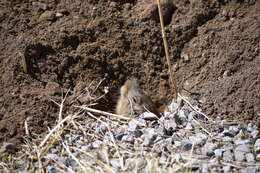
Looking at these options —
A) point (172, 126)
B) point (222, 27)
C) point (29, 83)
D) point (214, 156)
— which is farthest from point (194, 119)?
point (29, 83)

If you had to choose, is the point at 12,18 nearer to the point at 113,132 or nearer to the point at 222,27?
the point at 113,132

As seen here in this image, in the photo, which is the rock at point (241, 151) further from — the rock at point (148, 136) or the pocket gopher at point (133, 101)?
the pocket gopher at point (133, 101)

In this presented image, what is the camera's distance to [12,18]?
4766mm

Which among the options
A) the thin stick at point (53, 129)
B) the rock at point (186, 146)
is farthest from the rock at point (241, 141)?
the thin stick at point (53, 129)

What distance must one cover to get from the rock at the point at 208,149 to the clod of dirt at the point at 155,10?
70.4 inches

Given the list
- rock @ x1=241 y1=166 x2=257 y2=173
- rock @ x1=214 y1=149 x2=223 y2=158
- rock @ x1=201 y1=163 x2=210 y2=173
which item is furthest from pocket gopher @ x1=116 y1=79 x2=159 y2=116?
rock @ x1=241 y1=166 x2=257 y2=173

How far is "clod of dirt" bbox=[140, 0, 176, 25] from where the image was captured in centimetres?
504

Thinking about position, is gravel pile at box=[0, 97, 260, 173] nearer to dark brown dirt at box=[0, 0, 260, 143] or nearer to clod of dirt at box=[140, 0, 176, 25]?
dark brown dirt at box=[0, 0, 260, 143]

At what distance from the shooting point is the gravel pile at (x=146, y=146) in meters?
3.65

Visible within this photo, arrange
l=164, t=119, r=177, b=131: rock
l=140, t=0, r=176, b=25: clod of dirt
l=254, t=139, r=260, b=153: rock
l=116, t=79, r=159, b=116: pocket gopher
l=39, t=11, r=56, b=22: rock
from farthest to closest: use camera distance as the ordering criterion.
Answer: l=140, t=0, r=176, b=25: clod of dirt → l=39, t=11, r=56, b=22: rock → l=116, t=79, r=159, b=116: pocket gopher → l=164, t=119, r=177, b=131: rock → l=254, t=139, r=260, b=153: rock

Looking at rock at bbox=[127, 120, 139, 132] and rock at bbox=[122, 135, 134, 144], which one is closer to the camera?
rock at bbox=[122, 135, 134, 144]

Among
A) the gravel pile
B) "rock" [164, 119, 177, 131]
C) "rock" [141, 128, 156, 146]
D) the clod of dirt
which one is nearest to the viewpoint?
the gravel pile

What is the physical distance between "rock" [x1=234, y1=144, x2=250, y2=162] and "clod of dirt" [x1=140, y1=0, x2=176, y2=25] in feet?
6.20

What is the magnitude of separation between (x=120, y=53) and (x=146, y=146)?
53.1 inches
